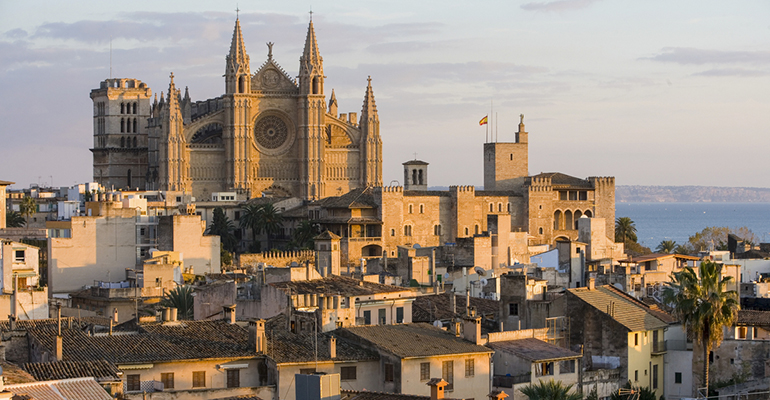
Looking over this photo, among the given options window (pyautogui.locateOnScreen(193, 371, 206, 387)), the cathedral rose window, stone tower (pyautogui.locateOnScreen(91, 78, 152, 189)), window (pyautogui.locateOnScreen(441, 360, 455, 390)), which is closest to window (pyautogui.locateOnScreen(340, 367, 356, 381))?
window (pyautogui.locateOnScreen(441, 360, 455, 390))

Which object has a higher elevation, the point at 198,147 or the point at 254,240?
the point at 198,147

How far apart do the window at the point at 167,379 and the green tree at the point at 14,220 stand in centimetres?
5756

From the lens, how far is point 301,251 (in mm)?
79688

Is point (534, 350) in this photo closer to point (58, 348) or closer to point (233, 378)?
point (233, 378)

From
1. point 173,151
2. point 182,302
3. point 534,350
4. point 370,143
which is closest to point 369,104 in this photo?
point 370,143

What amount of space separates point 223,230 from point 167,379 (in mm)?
71125

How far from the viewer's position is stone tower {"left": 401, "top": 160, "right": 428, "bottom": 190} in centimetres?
10038

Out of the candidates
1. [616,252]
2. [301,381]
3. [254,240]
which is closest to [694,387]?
[301,381]

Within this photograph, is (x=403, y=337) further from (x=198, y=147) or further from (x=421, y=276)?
(x=198, y=147)

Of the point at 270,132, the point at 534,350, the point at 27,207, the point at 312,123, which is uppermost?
the point at 312,123

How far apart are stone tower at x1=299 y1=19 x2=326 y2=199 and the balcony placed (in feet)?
260

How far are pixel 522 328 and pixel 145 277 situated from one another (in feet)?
63.4

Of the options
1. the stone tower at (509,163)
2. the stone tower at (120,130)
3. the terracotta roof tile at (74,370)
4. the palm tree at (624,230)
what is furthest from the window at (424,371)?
the stone tower at (120,130)

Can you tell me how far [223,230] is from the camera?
317 ft
